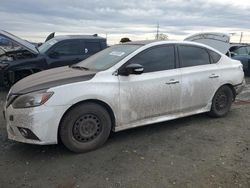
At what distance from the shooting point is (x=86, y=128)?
4.46m

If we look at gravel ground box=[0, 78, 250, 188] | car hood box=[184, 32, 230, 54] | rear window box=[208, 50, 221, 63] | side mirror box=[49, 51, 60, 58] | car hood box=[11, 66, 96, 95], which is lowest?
gravel ground box=[0, 78, 250, 188]

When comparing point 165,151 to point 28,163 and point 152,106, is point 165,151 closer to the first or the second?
point 152,106

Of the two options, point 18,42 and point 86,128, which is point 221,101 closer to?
point 86,128

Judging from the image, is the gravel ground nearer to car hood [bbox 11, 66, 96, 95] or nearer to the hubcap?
the hubcap

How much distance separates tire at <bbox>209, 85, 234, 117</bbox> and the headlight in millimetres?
3313

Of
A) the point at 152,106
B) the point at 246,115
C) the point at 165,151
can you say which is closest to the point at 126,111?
the point at 152,106

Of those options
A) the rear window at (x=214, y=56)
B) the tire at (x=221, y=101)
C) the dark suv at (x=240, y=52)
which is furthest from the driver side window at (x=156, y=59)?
the dark suv at (x=240, y=52)

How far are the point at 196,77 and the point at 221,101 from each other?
0.96 meters

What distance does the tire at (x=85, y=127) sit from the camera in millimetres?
4285

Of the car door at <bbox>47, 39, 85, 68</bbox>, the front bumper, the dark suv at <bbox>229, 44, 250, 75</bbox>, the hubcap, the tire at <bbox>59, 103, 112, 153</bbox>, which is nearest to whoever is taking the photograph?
the front bumper

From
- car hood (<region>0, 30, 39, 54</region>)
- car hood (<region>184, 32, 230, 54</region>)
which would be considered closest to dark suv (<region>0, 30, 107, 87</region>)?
car hood (<region>0, 30, 39, 54</region>)

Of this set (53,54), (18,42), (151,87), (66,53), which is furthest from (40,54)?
(151,87)

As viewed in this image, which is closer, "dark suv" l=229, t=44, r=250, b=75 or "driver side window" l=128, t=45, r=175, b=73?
"driver side window" l=128, t=45, r=175, b=73

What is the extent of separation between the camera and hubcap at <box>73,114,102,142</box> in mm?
4395
